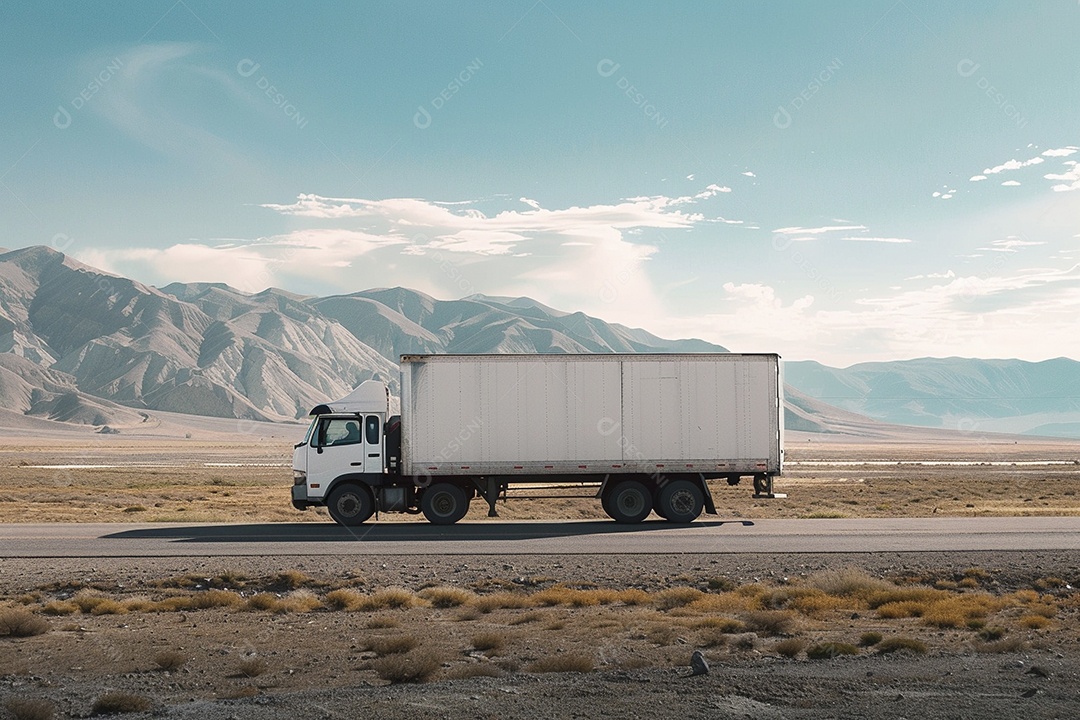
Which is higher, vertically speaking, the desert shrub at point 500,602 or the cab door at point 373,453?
the cab door at point 373,453

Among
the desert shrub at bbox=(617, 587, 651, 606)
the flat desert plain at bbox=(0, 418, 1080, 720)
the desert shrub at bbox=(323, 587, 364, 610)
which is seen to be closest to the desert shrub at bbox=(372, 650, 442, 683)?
the flat desert plain at bbox=(0, 418, 1080, 720)

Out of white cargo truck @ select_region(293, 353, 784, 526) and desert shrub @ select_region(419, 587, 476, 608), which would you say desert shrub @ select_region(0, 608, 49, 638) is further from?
white cargo truck @ select_region(293, 353, 784, 526)

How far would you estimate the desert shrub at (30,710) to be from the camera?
8.57m

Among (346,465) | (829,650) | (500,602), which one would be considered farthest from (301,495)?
(829,650)

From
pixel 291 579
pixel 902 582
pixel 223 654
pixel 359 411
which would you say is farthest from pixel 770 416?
pixel 223 654

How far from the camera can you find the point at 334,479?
2405cm

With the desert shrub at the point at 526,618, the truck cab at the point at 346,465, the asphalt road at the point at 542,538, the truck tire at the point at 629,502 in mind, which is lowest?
the desert shrub at the point at 526,618

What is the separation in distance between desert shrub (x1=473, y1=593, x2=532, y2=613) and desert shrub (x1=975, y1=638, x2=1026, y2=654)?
629 cm

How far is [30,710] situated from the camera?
339 inches

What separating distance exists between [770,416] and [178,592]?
587 inches

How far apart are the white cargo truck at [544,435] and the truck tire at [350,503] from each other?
2 centimetres

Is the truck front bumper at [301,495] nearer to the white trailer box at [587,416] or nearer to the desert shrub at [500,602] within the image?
the white trailer box at [587,416]

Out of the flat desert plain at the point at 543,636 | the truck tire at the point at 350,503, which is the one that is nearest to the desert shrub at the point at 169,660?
the flat desert plain at the point at 543,636

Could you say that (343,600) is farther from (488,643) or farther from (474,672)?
(474,672)
